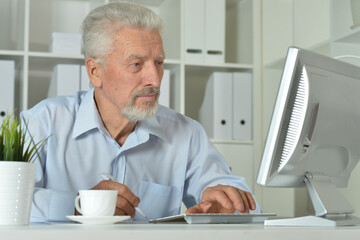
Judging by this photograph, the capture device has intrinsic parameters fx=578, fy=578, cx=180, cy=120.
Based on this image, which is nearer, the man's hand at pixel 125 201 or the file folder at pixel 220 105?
the man's hand at pixel 125 201

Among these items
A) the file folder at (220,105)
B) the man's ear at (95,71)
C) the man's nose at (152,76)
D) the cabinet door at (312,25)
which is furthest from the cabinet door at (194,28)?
the man's nose at (152,76)

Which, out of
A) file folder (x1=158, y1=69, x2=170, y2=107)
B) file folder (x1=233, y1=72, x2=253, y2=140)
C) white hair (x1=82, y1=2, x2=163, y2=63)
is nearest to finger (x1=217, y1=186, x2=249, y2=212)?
white hair (x1=82, y1=2, x2=163, y2=63)

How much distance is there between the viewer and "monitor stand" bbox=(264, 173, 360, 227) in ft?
3.79

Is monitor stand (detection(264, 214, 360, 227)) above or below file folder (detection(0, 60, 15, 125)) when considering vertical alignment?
below

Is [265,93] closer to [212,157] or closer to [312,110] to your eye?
[212,157]

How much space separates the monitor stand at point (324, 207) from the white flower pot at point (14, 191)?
0.47m

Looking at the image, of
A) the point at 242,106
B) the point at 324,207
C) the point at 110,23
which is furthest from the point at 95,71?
the point at 242,106

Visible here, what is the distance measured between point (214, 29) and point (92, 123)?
60.6 inches

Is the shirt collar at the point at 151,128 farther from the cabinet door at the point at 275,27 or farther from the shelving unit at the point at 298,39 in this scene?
the cabinet door at the point at 275,27

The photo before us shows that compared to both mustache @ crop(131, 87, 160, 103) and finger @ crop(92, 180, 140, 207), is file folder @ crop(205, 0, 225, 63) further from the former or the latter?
finger @ crop(92, 180, 140, 207)

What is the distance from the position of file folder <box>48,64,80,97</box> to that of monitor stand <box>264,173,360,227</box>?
1.86 m

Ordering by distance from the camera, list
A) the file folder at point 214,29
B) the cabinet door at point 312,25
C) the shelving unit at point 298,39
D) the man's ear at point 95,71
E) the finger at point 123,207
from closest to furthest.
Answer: the finger at point 123,207, the man's ear at point 95,71, the shelving unit at point 298,39, the cabinet door at point 312,25, the file folder at point 214,29

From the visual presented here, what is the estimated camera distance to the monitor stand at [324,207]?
1156 mm

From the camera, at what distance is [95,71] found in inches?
78.4
